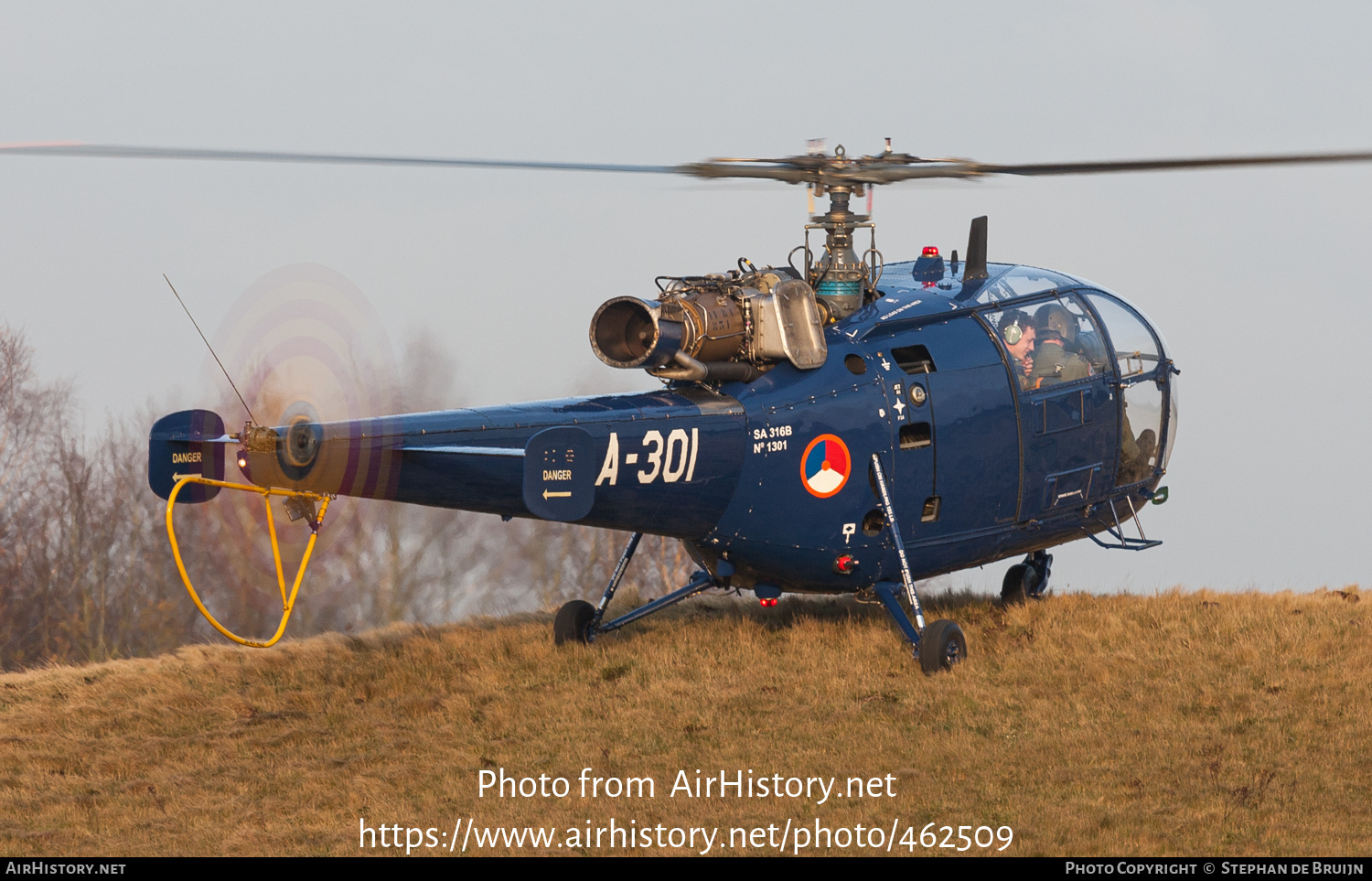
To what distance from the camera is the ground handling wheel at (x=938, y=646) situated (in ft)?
48.9

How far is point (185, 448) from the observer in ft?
42.0

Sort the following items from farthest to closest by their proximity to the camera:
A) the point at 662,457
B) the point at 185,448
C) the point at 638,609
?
the point at 638,609
the point at 662,457
the point at 185,448

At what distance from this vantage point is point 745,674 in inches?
600

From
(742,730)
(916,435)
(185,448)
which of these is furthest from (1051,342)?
(185,448)

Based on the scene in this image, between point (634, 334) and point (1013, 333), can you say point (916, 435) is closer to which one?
point (1013, 333)

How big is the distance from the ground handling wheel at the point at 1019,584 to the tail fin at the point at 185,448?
1033 centimetres

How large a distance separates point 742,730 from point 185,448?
19.0ft

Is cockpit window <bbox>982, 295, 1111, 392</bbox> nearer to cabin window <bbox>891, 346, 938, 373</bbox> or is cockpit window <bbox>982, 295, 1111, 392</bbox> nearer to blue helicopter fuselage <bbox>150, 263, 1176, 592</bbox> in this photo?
blue helicopter fuselage <bbox>150, 263, 1176, 592</bbox>

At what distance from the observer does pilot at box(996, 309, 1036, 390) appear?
16406 millimetres

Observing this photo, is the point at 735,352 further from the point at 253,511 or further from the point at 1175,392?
the point at 1175,392

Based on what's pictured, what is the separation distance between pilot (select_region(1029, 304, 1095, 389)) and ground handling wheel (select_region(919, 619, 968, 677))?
10.5 ft

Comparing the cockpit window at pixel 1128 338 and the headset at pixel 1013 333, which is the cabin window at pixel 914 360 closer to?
the headset at pixel 1013 333

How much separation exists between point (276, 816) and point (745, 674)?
5.26 m
